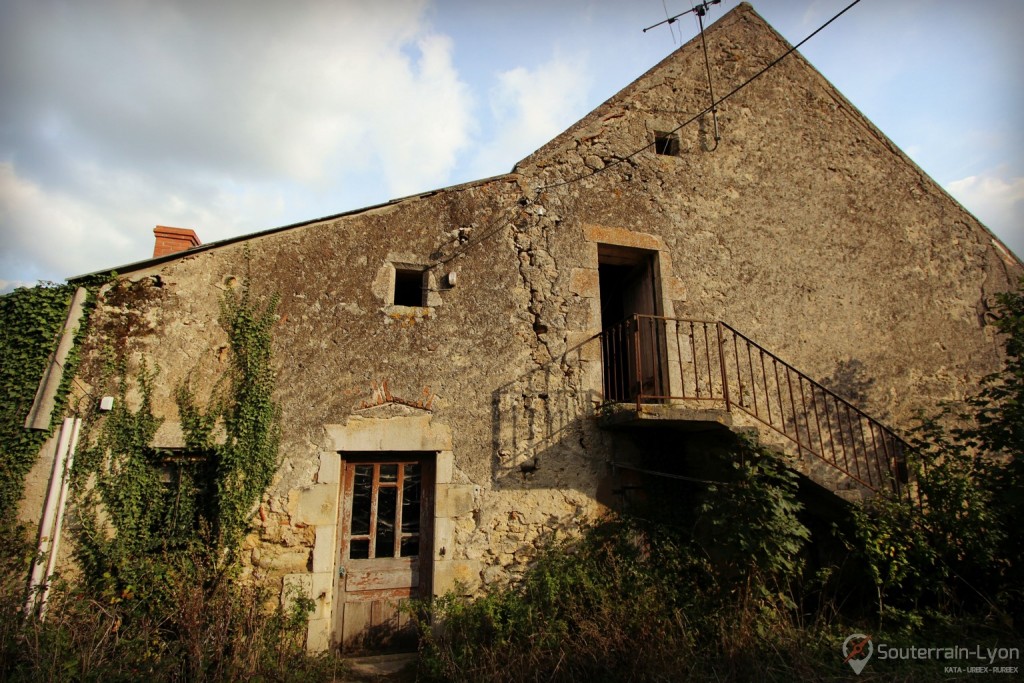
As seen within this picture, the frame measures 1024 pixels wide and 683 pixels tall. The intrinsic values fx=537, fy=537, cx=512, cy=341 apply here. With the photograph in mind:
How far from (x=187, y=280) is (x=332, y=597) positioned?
343cm

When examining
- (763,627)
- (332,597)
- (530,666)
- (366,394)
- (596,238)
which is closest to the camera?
(530,666)

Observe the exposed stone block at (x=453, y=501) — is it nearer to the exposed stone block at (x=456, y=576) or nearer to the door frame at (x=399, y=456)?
the door frame at (x=399, y=456)

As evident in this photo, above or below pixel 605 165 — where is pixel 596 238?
below

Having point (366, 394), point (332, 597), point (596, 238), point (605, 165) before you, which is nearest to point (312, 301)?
point (366, 394)

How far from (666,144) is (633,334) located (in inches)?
108

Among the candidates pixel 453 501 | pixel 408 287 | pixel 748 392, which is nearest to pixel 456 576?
pixel 453 501

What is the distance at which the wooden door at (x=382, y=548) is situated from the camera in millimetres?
5141

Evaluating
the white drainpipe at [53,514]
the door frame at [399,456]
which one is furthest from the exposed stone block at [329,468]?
the white drainpipe at [53,514]

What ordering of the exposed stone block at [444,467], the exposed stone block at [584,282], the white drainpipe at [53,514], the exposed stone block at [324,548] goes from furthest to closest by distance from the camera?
the exposed stone block at [584,282]
the exposed stone block at [444,467]
the exposed stone block at [324,548]
the white drainpipe at [53,514]

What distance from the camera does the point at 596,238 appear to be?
650cm

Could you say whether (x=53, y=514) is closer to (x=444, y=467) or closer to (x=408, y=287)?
(x=444, y=467)

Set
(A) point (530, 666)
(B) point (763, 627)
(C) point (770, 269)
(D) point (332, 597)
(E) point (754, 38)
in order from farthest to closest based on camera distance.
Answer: (E) point (754, 38)
(C) point (770, 269)
(D) point (332, 597)
(B) point (763, 627)
(A) point (530, 666)

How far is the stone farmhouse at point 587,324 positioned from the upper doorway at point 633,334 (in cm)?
5

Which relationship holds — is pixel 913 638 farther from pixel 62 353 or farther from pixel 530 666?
pixel 62 353
